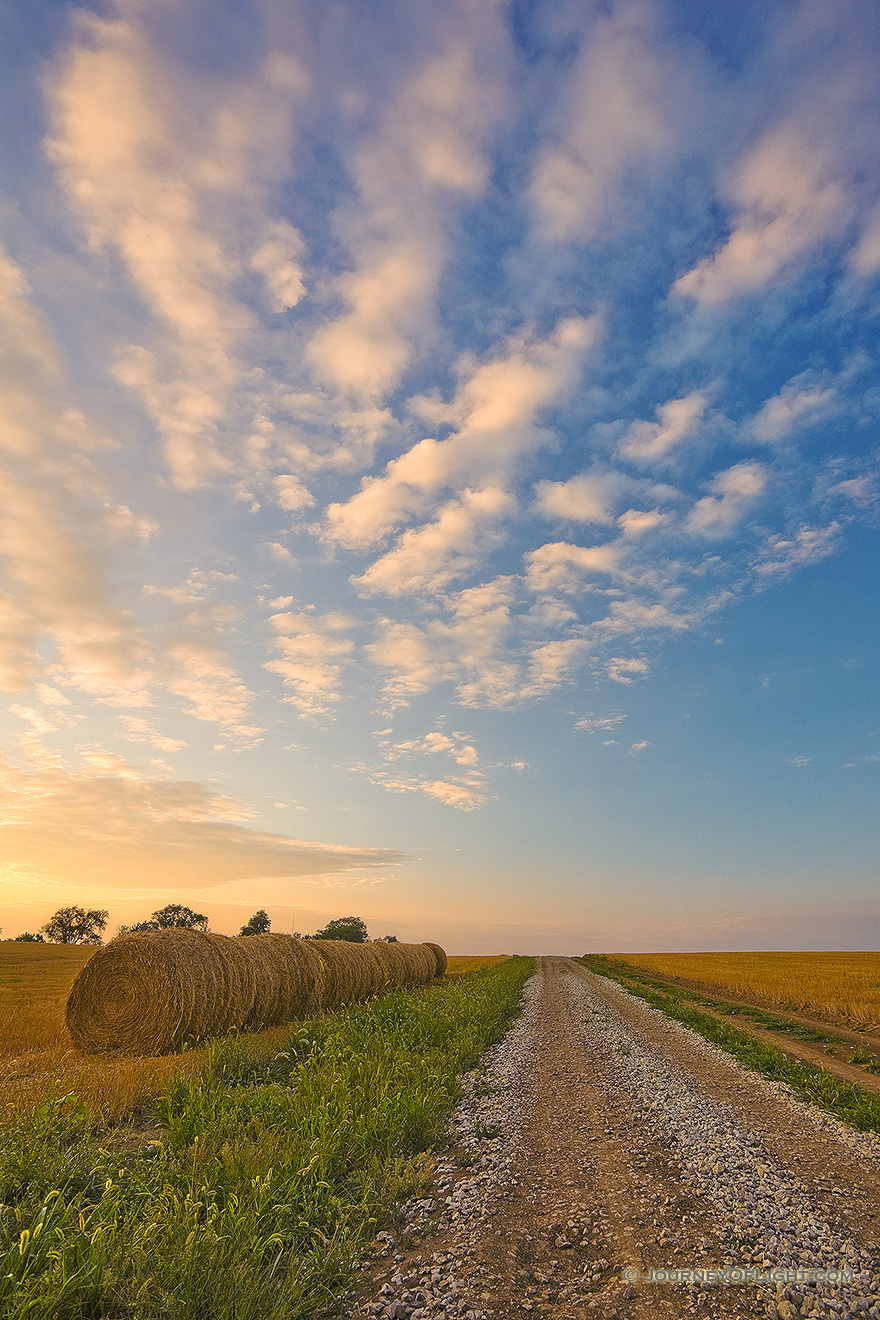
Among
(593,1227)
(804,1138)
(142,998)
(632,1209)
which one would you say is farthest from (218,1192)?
(142,998)

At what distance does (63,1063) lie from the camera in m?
11.0

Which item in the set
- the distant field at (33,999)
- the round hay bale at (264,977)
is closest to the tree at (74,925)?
the distant field at (33,999)

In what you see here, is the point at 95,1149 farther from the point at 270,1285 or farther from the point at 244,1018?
the point at 244,1018

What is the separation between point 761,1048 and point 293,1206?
1316 centimetres

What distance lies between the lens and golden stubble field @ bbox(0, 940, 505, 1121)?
26.5ft

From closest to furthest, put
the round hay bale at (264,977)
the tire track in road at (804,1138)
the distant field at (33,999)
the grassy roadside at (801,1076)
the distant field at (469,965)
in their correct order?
1. the tire track in road at (804,1138)
2. the grassy roadside at (801,1076)
3. the distant field at (33,999)
4. the round hay bale at (264,977)
5. the distant field at (469,965)

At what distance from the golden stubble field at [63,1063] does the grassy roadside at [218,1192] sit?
798mm

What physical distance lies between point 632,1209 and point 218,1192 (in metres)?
3.88

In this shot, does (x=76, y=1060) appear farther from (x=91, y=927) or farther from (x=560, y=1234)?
(x=91, y=927)

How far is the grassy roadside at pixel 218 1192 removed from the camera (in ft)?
13.2

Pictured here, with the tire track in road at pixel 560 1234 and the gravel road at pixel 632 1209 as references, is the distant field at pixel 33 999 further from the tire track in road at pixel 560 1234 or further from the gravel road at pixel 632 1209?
the tire track in road at pixel 560 1234

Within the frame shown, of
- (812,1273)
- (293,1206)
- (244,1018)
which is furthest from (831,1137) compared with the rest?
(244,1018)

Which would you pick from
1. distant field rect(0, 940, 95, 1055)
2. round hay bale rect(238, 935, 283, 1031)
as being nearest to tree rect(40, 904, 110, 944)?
distant field rect(0, 940, 95, 1055)

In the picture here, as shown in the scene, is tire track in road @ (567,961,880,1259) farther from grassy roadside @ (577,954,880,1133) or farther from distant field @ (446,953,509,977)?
distant field @ (446,953,509,977)
